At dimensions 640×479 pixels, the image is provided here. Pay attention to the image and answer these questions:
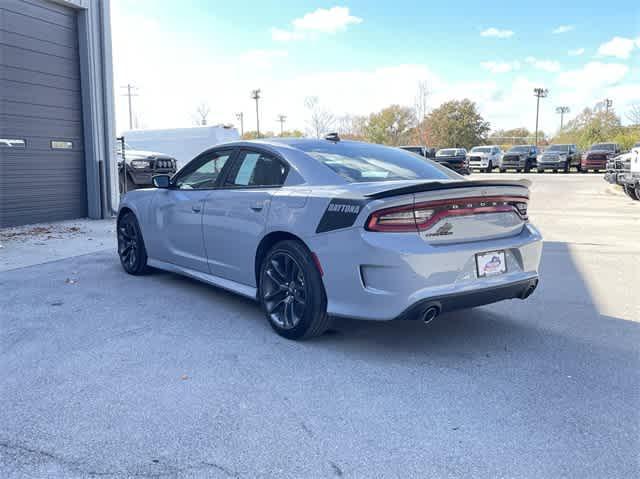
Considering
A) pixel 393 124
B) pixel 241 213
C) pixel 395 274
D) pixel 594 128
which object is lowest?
pixel 395 274

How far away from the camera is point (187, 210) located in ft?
18.0

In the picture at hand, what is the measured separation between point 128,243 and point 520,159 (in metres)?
34.7

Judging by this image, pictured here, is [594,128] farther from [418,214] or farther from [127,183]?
[418,214]

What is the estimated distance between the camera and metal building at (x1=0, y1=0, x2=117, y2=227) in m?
10.2

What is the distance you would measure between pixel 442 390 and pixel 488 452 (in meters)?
0.71

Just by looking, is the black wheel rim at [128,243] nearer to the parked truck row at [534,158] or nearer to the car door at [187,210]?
the car door at [187,210]

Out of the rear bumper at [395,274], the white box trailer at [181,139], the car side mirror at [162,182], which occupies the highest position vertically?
the white box trailer at [181,139]

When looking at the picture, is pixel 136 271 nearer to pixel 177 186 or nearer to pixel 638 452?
pixel 177 186

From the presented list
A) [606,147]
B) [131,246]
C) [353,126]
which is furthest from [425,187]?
[353,126]

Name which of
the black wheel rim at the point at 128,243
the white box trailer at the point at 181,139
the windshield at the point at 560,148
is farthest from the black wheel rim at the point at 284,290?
the windshield at the point at 560,148

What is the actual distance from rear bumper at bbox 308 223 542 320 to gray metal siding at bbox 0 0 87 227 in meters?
8.42

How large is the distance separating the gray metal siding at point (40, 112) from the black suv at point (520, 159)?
31.3 meters

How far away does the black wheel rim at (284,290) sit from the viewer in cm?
416

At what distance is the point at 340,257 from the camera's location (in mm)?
3822
